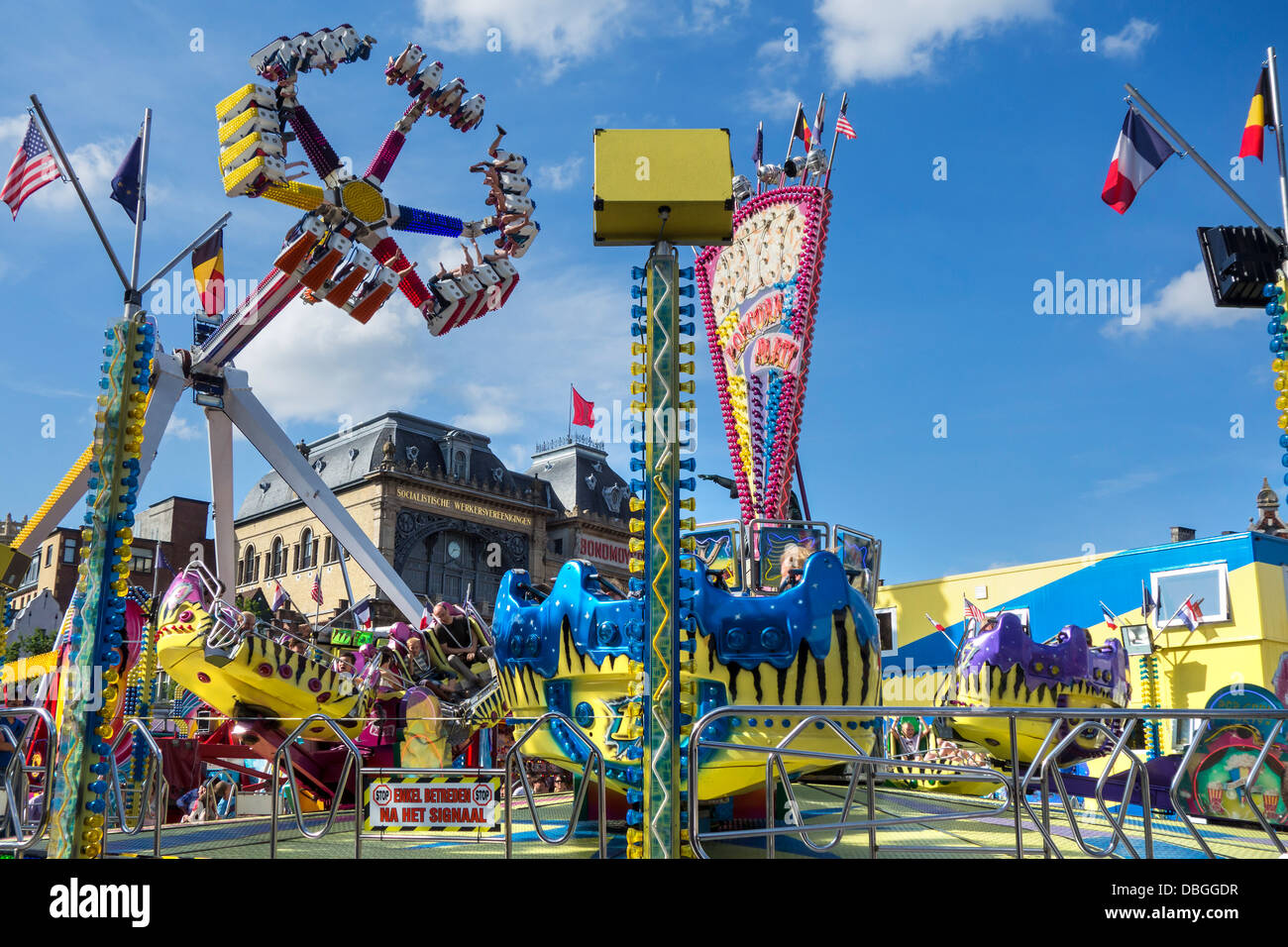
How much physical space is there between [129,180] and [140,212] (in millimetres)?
1323

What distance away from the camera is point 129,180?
10.8 meters

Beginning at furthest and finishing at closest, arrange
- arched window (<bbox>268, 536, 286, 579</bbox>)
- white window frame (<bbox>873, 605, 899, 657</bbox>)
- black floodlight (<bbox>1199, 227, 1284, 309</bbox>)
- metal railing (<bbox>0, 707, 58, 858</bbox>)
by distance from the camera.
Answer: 1. arched window (<bbox>268, 536, 286, 579</bbox>)
2. white window frame (<bbox>873, 605, 899, 657</bbox>)
3. black floodlight (<bbox>1199, 227, 1284, 309</bbox>)
4. metal railing (<bbox>0, 707, 58, 858</bbox>)

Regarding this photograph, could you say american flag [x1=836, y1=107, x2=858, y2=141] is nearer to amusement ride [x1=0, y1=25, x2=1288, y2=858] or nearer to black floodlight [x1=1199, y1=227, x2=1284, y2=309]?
amusement ride [x1=0, y1=25, x2=1288, y2=858]

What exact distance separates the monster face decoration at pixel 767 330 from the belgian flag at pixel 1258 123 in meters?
7.07

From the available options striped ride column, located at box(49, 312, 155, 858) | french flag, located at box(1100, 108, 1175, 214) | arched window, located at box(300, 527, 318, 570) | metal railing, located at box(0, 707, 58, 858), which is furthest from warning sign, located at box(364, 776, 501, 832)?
arched window, located at box(300, 527, 318, 570)

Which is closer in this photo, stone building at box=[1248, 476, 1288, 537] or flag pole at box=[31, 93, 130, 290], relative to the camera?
flag pole at box=[31, 93, 130, 290]

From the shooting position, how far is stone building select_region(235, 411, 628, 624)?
49.2 meters

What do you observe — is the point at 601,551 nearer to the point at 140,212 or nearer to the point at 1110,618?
the point at 1110,618

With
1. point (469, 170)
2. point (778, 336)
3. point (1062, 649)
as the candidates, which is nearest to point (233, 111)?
point (469, 170)

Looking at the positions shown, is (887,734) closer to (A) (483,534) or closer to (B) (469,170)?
(B) (469,170)

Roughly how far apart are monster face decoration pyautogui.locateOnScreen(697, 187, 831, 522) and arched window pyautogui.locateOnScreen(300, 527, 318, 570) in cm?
3881

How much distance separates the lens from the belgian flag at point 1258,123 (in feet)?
32.0

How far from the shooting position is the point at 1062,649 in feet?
53.8

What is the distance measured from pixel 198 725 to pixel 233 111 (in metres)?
10.6
